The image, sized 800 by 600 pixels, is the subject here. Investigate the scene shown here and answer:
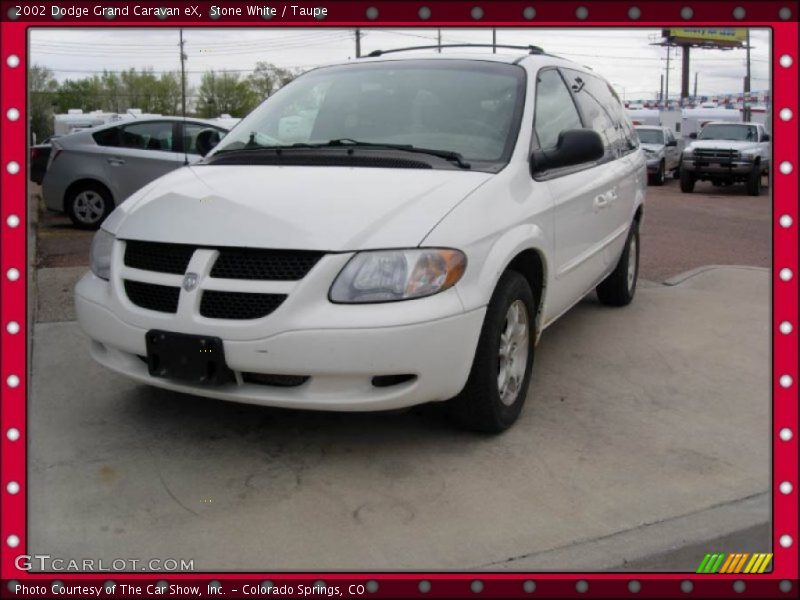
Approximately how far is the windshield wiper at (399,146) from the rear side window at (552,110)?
0.58 meters

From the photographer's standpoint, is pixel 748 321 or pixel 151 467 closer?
pixel 151 467

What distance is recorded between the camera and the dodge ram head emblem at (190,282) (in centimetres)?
338

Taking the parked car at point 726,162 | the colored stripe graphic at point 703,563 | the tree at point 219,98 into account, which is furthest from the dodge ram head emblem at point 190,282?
the tree at point 219,98

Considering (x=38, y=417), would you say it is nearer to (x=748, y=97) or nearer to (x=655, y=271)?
(x=655, y=271)

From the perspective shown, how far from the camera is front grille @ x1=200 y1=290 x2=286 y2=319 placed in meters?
3.31

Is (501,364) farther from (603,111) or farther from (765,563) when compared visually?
(603,111)

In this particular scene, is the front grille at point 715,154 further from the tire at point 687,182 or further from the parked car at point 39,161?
the parked car at point 39,161

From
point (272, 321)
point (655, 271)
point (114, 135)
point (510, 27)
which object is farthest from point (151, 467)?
point (114, 135)

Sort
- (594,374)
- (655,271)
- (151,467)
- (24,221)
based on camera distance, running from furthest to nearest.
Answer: (655,271), (594,374), (151,467), (24,221)

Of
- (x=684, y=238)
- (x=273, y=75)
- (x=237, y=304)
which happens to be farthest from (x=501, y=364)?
(x=684, y=238)

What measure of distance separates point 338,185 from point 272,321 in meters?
0.75

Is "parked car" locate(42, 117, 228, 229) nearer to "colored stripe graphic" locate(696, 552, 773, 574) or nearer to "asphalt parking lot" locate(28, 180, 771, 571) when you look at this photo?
"asphalt parking lot" locate(28, 180, 771, 571)

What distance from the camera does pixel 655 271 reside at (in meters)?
8.22

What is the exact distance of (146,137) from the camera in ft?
37.1
